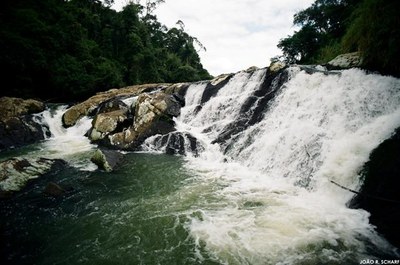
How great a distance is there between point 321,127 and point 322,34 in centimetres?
2272

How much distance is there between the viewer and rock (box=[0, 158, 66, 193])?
817 centimetres

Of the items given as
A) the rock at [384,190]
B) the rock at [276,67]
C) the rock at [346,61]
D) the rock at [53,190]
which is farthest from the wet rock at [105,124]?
the rock at [384,190]

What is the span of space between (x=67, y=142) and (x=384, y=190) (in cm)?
1429

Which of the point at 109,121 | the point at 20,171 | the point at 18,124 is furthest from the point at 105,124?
the point at 20,171

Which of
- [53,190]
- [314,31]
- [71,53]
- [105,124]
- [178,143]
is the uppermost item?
[314,31]

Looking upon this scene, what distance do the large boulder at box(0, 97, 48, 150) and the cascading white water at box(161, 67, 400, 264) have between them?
9.64 m

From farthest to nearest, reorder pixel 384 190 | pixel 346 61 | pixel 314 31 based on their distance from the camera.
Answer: pixel 314 31
pixel 346 61
pixel 384 190

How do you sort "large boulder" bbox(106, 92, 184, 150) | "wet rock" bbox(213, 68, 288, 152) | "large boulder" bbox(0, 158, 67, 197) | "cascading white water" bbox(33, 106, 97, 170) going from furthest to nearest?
"large boulder" bbox(106, 92, 184, 150), "wet rock" bbox(213, 68, 288, 152), "cascading white water" bbox(33, 106, 97, 170), "large boulder" bbox(0, 158, 67, 197)

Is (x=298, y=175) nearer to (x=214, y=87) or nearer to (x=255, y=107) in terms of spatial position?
(x=255, y=107)

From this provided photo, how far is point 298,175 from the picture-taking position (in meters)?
8.00

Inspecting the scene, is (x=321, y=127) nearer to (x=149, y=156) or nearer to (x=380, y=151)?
(x=380, y=151)

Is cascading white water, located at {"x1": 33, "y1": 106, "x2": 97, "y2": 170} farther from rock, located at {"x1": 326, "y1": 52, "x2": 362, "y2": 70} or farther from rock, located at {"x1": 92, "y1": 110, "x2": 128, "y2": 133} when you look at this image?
rock, located at {"x1": 326, "y1": 52, "x2": 362, "y2": 70}

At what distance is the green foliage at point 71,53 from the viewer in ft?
70.3

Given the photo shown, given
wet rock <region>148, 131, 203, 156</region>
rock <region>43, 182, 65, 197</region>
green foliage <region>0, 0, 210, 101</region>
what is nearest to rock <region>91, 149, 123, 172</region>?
rock <region>43, 182, 65, 197</region>
